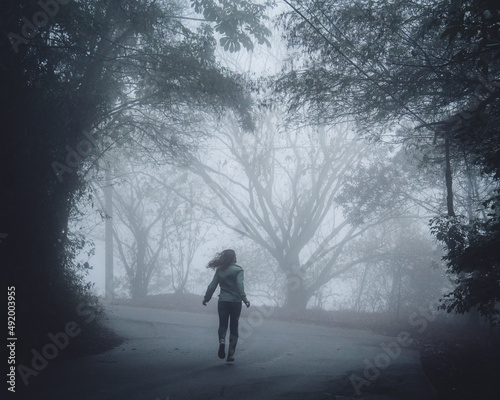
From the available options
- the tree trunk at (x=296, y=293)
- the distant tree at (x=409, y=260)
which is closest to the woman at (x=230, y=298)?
the tree trunk at (x=296, y=293)

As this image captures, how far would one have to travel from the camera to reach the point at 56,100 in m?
7.26

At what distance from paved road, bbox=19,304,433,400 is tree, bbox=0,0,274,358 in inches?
60.2

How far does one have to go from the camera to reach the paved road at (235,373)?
A: 4.93 m

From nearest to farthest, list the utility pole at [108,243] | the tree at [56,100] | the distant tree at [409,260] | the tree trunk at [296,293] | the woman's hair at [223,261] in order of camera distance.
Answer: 1. the tree at [56,100]
2. the woman's hair at [223,261]
3. the tree trunk at [296,293]
4. the distant tree at [409,260]
5. the utility pole at [108,243]

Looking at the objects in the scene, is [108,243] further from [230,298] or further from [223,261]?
[230,298]

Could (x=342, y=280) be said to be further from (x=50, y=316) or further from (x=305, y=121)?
(x=50, y=316)

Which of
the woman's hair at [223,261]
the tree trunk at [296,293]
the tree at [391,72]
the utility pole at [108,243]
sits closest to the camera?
the woman's hair at [223,261]

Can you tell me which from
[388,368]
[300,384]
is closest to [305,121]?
[388,368]

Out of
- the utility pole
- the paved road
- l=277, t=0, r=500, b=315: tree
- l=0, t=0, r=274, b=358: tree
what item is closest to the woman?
the paved road

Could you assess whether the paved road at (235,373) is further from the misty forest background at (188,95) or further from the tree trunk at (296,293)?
the tree trunk at (296,293)

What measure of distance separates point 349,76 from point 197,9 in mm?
4076

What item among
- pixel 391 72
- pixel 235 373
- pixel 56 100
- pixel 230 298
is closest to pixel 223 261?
pixel 230 298

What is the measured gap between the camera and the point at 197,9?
10.0 meters

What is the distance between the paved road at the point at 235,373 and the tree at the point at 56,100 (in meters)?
1.53
